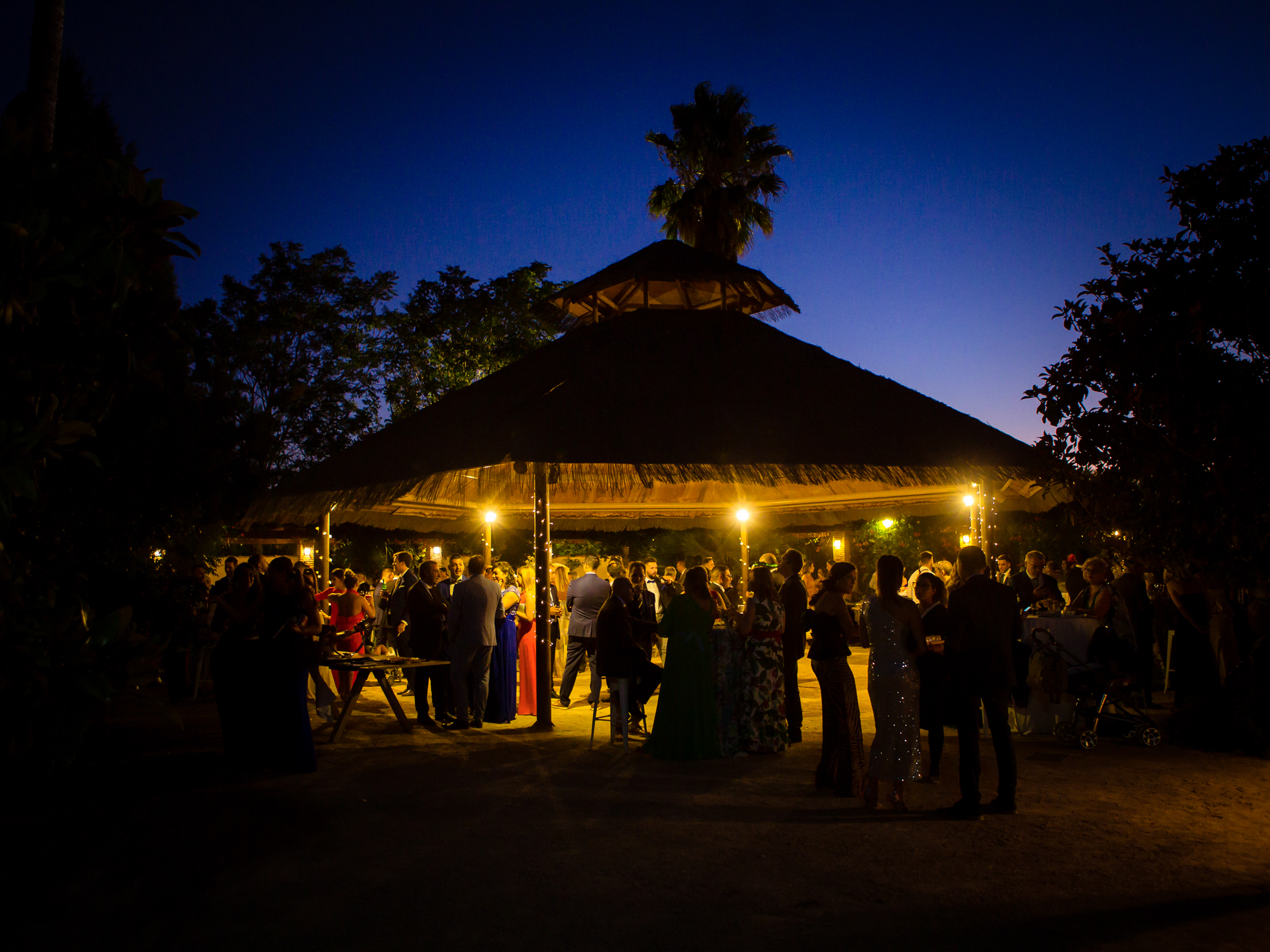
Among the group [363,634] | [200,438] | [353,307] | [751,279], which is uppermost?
[353,307]

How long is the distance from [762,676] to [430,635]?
3824 millimetres

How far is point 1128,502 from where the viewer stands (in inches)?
239

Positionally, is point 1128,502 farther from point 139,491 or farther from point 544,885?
point 139,491

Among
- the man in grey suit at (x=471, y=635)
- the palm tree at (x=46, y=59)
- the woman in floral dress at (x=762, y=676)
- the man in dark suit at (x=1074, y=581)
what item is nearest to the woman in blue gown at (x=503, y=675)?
the man in grey suit at (x=471, y=635)

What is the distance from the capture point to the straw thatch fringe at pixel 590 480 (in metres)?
8.97

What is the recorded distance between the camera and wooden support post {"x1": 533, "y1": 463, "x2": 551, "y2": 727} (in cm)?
932

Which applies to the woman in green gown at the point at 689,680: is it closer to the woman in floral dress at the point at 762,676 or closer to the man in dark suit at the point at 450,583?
the woman in floral dress at the point at 762,676

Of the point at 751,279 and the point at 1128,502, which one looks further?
the point at 751,279

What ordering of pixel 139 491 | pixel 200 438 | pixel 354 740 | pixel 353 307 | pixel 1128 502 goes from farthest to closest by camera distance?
pixel 353 307 → pixel 200 438 → pixel 139 491 → pixel 354 740 → pixel 1128 502

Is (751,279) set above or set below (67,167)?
above

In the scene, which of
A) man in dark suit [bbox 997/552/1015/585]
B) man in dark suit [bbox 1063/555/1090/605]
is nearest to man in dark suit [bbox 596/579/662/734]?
man in dark suit [bbox 997/552/1015/585]

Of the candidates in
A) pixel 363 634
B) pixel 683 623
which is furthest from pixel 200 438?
pixel 683 623

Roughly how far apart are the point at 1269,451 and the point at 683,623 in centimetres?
444

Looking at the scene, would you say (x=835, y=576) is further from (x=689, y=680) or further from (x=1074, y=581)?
(x=1074, y=581)
